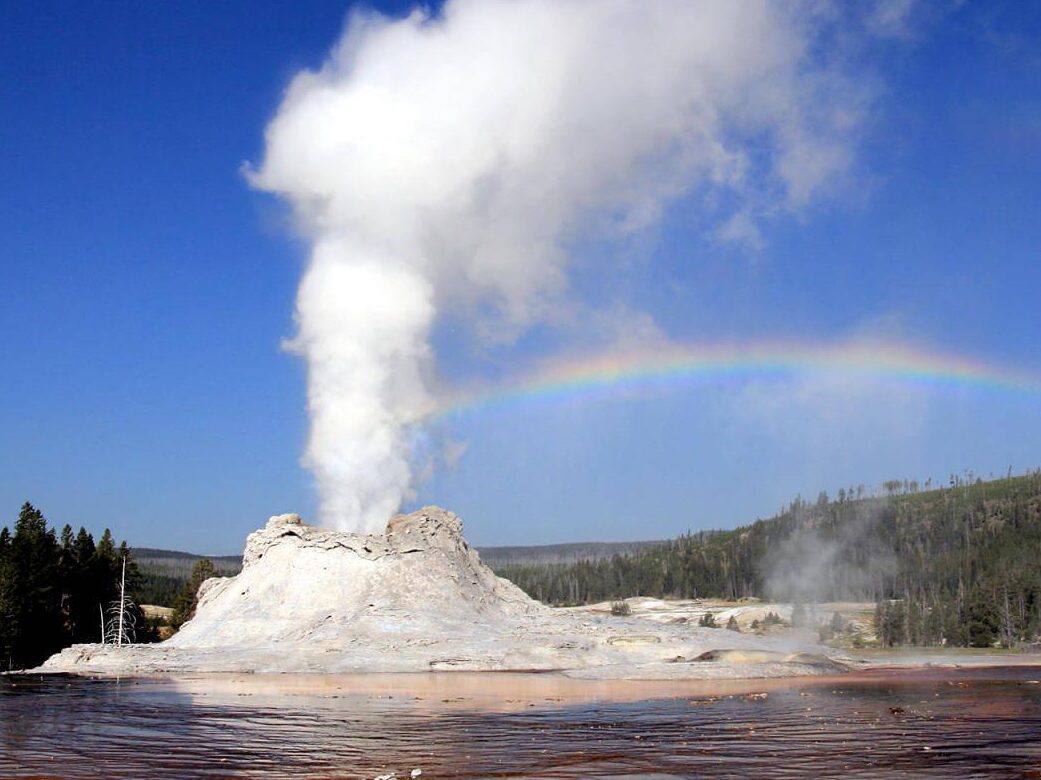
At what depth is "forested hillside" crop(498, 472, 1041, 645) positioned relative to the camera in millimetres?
122375

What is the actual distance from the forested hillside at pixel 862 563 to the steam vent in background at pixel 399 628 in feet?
174

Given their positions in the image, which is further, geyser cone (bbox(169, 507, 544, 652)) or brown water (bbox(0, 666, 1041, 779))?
geyser cone (bbox(169, 507, 544, 652))

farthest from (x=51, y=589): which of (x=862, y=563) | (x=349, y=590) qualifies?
(x=862, y=563)

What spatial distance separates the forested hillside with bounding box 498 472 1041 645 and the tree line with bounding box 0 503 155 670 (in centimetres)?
7136

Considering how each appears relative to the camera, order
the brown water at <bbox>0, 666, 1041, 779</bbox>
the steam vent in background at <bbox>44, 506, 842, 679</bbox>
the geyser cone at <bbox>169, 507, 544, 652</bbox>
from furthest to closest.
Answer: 1. the geyser cone at <bbox>169, 507, 544, 652</bbox>
2. the steam vent in background at <bbox>44, 506, 842, 679</bbox>
3. the brown water at <bbox>0, 666, 1041, 779</bbox>

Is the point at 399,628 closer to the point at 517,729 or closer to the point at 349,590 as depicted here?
the point at 349,590

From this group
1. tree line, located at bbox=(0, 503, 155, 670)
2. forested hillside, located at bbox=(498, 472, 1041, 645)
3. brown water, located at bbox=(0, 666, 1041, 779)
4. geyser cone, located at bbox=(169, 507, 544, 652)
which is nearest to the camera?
brown water, located at bbox=(0, 666, 1041, 779)

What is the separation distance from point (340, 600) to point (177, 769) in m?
38.1

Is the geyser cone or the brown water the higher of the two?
the geyser cone

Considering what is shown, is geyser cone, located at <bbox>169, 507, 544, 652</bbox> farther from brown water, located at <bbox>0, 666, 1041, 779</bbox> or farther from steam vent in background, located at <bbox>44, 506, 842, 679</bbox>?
brown water, located at <bbox>0, 666, 1041, 779</bbox>

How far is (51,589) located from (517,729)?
51672mm

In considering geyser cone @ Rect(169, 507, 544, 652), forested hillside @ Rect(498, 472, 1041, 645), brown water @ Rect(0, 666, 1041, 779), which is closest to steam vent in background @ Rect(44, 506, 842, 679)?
geyser cone @ Rect(169, 507, 544, 652)

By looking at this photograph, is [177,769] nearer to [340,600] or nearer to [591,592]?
[340,600]

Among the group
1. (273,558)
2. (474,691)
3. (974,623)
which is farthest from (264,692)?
(974,623)
